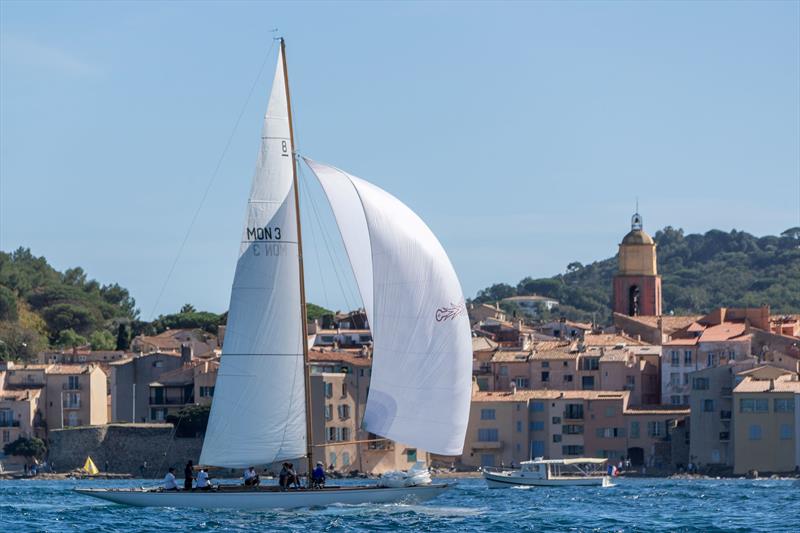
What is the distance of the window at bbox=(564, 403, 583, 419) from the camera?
8944 cm

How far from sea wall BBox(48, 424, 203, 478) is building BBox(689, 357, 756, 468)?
23.0 m

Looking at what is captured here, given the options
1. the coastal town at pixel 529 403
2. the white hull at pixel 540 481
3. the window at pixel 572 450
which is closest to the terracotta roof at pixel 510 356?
the coastal town at pixel 529 403

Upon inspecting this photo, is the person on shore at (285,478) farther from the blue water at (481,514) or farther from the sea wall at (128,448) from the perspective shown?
the sea wall at (128,448)

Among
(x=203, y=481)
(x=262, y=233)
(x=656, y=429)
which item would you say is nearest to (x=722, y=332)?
(x=656, y=429)

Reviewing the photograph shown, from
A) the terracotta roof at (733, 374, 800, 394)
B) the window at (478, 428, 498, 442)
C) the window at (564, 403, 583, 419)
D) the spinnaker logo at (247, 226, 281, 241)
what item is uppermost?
the spinnaker logo at (247, 226, 281, 241)

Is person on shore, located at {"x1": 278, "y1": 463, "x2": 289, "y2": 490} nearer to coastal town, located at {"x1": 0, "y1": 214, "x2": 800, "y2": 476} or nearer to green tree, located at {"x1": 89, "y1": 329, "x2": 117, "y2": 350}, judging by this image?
coastal town, located at {"x1": 0, "y1": 214, "x2": 800, "y2": 476}

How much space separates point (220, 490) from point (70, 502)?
1347cm

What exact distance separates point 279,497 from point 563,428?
1938 inches

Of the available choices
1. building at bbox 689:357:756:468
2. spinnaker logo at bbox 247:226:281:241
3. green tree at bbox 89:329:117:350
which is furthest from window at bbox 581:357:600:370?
spinnaker logo at bbox 247:226:281:241

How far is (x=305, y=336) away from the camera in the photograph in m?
42.5

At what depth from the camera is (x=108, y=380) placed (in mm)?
103000

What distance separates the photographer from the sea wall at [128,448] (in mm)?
90438

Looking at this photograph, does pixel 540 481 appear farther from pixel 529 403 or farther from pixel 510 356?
pixel 510 356

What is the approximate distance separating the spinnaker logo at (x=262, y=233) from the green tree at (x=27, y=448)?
2209 inches
